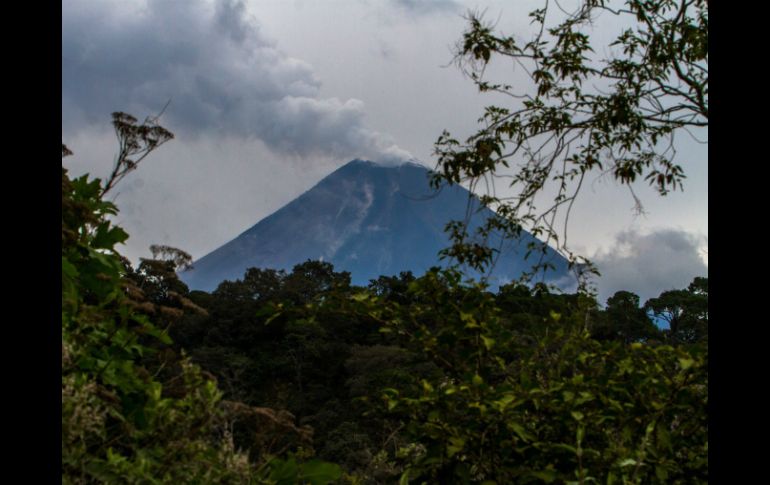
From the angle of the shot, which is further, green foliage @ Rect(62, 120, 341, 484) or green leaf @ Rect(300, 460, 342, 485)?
green foliage @ Rect(62, 120, 341, 484)

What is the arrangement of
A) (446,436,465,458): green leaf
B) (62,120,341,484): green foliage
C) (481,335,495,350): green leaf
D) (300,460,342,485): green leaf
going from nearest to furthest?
(300,460,342,485): green leaf, (62,120,341,484): green foliage, (446,436,465,458): green leaf, (481,335,495,350): green leaf

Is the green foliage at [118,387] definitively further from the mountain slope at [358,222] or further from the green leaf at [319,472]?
the mountain slope at [358,222]

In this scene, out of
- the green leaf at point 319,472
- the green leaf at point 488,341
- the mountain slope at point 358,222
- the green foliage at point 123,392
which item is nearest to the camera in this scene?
the green leaf at point 319,472

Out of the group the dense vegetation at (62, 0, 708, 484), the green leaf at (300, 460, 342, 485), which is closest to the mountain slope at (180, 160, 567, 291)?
the dense vegetation at (62, 0, 708, 484)

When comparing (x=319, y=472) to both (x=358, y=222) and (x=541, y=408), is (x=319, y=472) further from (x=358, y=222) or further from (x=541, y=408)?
(x=358, y=222)

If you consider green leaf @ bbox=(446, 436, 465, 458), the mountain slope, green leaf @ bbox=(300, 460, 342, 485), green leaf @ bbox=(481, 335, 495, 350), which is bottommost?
green leaf @ bbox=(300, 460, 342, 485)

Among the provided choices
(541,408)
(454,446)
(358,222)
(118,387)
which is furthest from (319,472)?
(358,222)

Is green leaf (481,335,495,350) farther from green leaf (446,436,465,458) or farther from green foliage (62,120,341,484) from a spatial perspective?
green foliage (62,120,341,484)

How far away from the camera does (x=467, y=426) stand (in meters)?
2.45

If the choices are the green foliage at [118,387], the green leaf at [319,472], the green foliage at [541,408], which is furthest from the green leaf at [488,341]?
the green leaf at [319,472]

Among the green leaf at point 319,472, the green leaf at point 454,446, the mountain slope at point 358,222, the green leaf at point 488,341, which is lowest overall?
the green leaf at point 319,472
